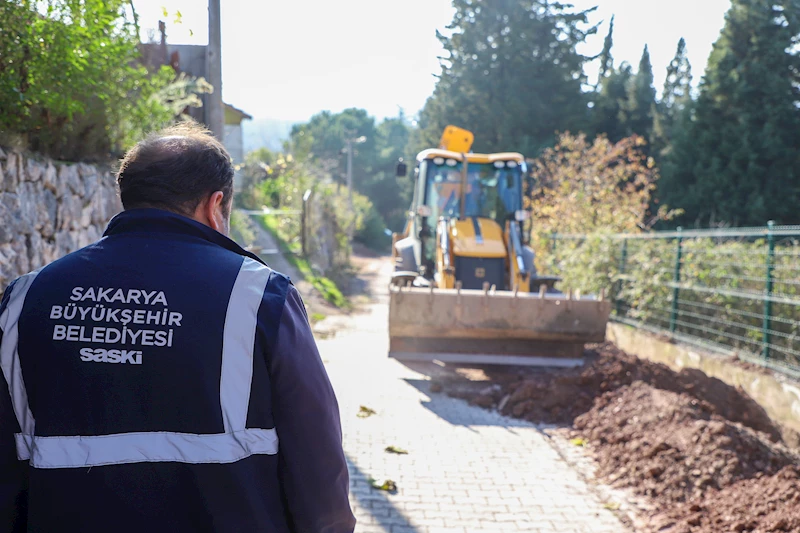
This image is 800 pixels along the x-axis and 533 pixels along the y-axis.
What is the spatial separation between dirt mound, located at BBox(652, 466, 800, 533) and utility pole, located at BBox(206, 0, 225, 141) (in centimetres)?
706

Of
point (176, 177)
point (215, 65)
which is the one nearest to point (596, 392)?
point (215, 65)

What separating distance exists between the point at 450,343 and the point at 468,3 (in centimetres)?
3815

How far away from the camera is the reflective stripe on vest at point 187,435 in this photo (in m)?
1.78

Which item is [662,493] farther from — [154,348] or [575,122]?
[575,122]

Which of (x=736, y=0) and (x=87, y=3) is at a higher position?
(x=736, y=0)

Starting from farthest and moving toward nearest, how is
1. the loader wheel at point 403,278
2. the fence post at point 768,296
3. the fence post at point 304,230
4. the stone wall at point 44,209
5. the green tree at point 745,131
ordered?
1. the green tree at point 745,131
2. the fence post at point 304,230
3. the loader wheel at point 403,278
4. the fence post at point 768,296
5. the stone wall at point 44,209

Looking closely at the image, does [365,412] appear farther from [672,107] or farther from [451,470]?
[672,107]

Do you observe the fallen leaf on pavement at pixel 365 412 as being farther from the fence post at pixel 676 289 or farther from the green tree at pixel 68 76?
the fence post at pixel 676 289

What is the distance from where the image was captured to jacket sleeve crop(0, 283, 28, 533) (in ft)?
6.20

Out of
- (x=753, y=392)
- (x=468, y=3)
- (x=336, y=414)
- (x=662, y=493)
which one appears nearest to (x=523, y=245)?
(x=753, y=392)

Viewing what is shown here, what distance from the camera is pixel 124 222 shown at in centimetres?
196

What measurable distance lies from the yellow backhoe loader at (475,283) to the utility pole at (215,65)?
3.05 meters

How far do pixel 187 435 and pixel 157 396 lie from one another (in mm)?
116

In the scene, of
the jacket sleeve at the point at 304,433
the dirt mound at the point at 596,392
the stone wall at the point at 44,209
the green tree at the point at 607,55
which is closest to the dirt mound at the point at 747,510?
the dirt mound at the point at 596,392
